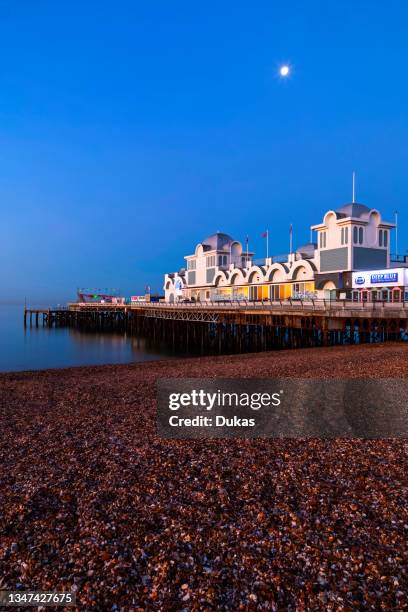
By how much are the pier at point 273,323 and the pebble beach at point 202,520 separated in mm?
20674

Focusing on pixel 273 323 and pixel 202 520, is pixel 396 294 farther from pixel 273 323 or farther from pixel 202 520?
pixel 202 520

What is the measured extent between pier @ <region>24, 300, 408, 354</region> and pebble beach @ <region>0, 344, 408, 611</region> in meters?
20.7

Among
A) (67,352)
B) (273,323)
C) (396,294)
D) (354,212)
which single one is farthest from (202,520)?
(354,212)

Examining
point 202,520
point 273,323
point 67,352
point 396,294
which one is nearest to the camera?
point 202,520

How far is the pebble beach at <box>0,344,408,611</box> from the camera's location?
3.25m

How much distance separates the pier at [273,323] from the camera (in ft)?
84.4

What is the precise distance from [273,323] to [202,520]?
92.9 feet

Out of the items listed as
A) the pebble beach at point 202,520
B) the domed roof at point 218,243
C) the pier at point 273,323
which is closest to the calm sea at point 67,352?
the pier at point 273,323

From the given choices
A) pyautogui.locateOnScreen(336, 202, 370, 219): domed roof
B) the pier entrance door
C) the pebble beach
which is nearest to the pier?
the pier entrance door

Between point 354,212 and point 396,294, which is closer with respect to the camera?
point 396,294

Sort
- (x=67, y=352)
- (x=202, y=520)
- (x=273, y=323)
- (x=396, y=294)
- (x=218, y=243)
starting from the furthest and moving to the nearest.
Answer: (x=218, y=243), (x=67, y=352), (x=273, y=323), (x=396, y=294), (x=202, y=520)

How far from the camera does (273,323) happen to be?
3200 centimetres

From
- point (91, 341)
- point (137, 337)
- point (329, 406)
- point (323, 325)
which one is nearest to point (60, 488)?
point (329, 406)

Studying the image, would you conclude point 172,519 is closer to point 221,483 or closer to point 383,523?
point 221,483
